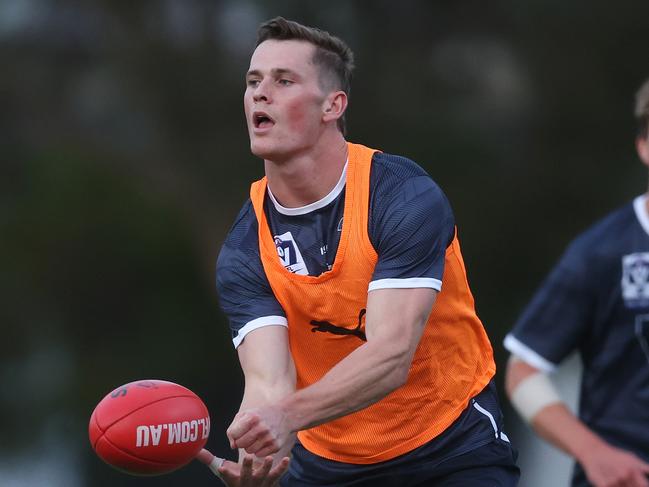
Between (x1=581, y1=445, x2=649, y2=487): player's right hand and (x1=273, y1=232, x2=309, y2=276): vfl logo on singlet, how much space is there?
65.9 inches

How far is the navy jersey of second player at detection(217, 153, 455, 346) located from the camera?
5117 millimetres

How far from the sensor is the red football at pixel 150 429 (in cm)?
522

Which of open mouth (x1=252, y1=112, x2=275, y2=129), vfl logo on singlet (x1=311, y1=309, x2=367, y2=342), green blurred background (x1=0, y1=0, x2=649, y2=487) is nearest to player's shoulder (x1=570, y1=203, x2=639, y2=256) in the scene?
vfl logo on singlet (x1=311, y1=309, x2=367, y2=342)

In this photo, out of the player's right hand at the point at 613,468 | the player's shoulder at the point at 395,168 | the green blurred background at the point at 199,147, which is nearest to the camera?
the player's right hand at the point at 613,468

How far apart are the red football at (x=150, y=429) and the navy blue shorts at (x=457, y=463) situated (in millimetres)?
555

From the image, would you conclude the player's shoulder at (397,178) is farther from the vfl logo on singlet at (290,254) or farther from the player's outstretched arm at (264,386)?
the player's outstretched arm at (264,386)

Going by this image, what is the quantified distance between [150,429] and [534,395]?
5.34 feet

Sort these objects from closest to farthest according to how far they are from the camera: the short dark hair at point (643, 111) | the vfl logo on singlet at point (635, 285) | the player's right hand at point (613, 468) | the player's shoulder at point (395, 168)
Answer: the player's right hand at point (613, 468) < the vfl logo on singlet at point (635, 285) < the short dark hair at point (643, 111) < the player's shoulder at point (395, 168)

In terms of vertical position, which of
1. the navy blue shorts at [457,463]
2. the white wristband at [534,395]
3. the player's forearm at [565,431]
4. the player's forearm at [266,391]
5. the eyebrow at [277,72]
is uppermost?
the eyebrow at [277,72]

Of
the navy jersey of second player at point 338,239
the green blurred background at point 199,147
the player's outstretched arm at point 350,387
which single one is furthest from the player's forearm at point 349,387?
the green blurred background at point 199,147

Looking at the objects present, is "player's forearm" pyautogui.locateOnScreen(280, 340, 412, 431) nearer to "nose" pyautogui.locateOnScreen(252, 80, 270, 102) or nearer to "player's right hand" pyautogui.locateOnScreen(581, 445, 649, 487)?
"nose" pyautogui.locateOnScreen(252, 80, 270, 102)

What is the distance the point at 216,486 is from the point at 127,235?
5607 mm

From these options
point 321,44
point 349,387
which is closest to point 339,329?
point 349,387

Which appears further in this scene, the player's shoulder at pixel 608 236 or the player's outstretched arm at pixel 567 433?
the player's shoulder at pixel 608 236
